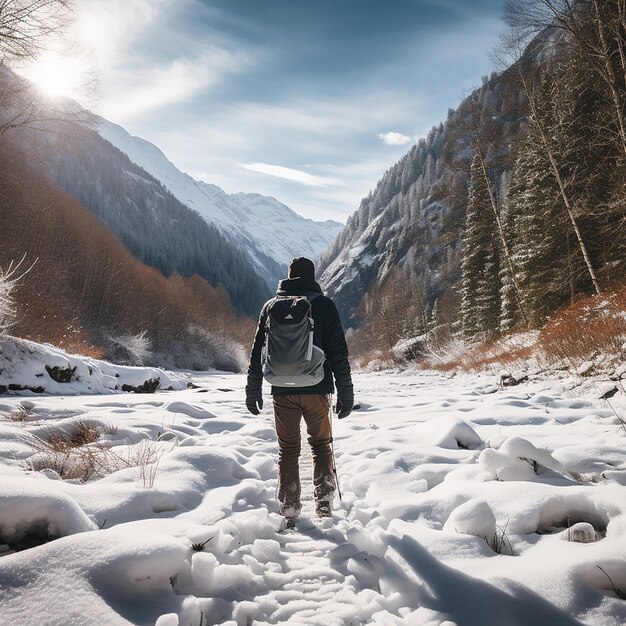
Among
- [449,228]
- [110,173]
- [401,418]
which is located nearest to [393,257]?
[110,173]

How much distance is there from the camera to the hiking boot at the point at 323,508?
3.05 m

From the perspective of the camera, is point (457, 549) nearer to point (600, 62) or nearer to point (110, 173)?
point (600, 62)

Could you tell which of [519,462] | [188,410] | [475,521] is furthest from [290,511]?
[188,410]

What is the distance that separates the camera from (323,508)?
306cm

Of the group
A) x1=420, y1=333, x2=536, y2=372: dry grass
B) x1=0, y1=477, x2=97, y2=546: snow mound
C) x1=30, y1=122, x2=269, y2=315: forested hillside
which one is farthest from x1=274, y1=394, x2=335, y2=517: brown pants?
x1=30, y1=122, x2=269, y2=315: forested hillside

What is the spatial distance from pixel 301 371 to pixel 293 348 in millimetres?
196

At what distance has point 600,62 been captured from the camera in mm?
9961

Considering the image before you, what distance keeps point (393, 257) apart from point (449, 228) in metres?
80.6

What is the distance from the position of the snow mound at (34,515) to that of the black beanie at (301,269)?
223cm

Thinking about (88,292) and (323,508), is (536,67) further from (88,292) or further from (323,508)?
(88,292)

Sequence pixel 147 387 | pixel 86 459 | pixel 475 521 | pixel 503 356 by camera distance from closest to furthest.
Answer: pixel 475 521 → pixel 86 459 → pixel 503 356 → pixel 147 387

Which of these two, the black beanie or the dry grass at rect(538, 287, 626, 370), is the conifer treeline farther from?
the black beanie

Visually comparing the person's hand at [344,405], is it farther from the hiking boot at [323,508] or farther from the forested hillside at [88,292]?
the forested hillside at [88,292]

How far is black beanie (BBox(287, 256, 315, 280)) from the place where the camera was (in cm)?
334
